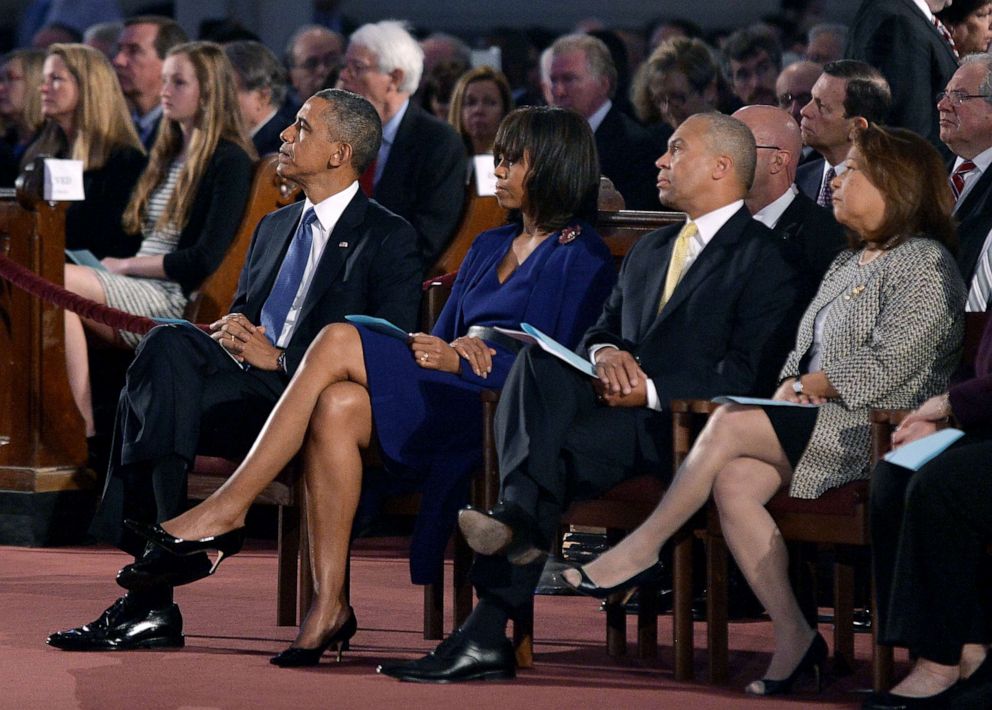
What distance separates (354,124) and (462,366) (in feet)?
2.69

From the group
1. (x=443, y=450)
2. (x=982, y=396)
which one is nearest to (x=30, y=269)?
(x=443, y=450)

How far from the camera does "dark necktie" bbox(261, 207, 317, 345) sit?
502cm

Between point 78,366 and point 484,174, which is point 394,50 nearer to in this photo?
point 484,174

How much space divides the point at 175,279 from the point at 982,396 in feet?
11.0

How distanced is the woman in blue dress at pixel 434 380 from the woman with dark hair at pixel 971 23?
157 centimetres

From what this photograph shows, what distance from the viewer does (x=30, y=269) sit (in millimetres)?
6090

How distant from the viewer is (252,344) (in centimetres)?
484

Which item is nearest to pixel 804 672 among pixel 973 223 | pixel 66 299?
pixel 973 223

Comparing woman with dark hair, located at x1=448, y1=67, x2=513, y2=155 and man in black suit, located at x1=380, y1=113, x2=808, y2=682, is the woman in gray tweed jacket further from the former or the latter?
woman with dark hair, located at x1=448, y1=67, x2=513, y2=155

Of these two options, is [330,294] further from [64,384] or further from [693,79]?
[693,79]

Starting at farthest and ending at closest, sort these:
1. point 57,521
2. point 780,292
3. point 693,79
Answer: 1. point 693,79
2. point 57,521
3. point 780,292

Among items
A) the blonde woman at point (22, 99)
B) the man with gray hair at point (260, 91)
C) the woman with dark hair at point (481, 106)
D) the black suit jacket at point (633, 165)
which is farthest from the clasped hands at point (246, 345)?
the blonde woman at point (22, 99)

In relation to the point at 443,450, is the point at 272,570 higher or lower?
lower

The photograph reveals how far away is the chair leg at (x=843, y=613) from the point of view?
13.6 ft
